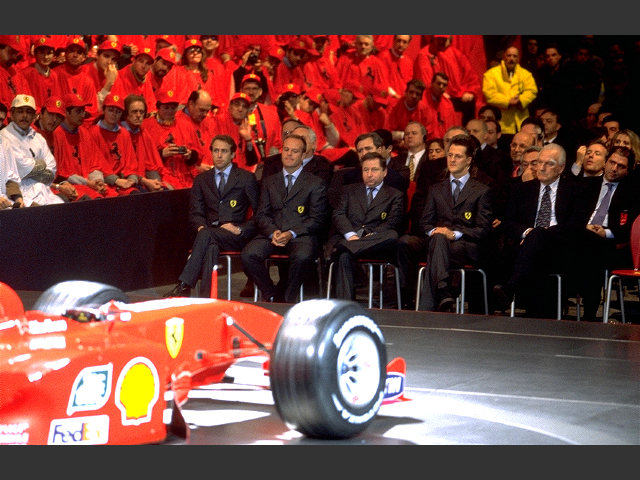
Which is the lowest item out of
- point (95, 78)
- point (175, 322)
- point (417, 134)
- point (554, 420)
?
point (554, 420)

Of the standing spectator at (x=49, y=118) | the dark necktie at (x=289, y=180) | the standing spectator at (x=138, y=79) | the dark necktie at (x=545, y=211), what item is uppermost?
the standing spectator at (x=138, y=79)

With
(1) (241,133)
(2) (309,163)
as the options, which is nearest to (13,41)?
(1) (241,133)

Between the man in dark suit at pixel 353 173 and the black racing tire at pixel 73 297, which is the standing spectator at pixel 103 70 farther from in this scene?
the black racing tire at pixel 73 297

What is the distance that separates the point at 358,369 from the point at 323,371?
1.33 ft

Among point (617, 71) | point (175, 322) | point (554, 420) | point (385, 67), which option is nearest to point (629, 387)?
Result: point (554, 420)

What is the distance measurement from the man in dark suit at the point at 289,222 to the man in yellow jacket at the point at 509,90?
6088mm

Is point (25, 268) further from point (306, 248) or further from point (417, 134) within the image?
point (417, 134)

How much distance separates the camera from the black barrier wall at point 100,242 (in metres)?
10.4

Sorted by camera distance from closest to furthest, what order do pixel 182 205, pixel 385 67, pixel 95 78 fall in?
pixel 182 205 < pixel 95 78 < pixel 385 67

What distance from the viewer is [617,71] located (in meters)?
18.3

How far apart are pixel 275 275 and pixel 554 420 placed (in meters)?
7.73

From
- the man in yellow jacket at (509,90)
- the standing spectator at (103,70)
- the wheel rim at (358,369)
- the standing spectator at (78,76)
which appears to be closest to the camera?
the wheel rim at (358,369)

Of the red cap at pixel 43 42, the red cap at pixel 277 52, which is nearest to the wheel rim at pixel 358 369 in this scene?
the red cap at pixel 43 42

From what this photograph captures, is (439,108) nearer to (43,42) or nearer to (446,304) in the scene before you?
(43,42)
